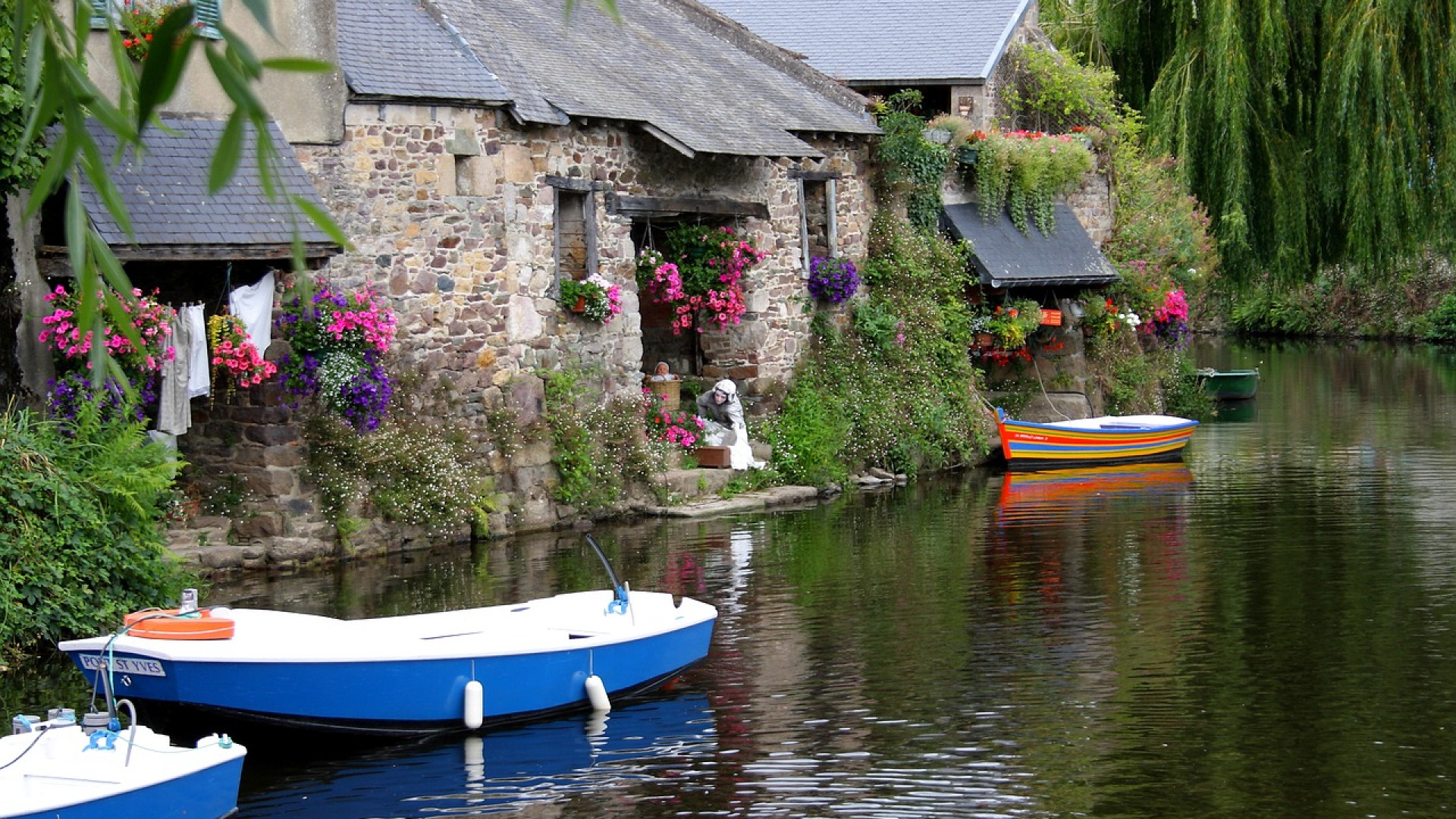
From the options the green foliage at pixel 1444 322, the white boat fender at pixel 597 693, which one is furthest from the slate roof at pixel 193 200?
the green foliage at pixel 1444 322

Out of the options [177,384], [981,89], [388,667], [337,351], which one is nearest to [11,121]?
[177,384]

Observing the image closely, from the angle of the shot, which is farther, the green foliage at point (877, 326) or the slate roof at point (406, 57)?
the green foliage at point (877, 326)

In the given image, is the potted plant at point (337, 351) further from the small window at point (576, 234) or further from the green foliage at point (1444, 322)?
the green foliage at point (1444, 322)

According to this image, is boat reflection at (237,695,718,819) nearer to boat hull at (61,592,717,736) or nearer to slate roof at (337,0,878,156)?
boat hull at (61,592,717,736)

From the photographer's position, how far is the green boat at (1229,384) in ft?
99.1

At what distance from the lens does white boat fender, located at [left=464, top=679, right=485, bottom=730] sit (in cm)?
941

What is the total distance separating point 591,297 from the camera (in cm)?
1762

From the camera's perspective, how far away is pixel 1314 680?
1041 centimetres

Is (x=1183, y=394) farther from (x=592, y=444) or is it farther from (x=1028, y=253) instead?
(x=592, y=444)

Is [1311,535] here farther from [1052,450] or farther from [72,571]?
[72,571]

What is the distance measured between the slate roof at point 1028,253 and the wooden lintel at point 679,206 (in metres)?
4.38

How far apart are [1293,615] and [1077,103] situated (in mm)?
15499

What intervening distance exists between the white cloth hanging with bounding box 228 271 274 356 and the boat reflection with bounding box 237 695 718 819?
6192 mm

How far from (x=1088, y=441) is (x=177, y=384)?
492 inches
